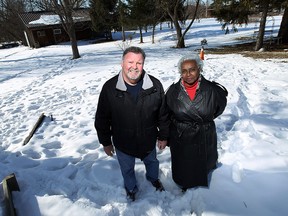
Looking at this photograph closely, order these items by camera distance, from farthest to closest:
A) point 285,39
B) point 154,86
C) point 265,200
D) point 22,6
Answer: point 22,6 < point 285,39 < point 265,200 < point 154,86

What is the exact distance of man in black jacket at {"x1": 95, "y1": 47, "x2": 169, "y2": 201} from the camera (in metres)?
2.22

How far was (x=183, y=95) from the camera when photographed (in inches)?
93.2

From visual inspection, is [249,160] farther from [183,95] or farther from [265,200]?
[183,95]

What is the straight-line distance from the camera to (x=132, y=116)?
2.35 meters

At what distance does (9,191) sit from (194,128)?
2.29m

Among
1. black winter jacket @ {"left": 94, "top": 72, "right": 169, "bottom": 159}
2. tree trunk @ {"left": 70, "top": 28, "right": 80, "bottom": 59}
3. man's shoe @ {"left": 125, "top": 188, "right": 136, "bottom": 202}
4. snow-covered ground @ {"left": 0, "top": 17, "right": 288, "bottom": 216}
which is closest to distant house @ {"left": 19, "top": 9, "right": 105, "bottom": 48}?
tree trunk @ {"left": 70, "top": 28, "right": 80, "bottom": 59}

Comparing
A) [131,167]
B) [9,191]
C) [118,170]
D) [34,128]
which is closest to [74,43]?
[34,128]

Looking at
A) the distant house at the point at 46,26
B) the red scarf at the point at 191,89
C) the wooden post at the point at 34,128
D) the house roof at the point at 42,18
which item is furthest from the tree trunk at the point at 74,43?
the house roof at the point at 42,18

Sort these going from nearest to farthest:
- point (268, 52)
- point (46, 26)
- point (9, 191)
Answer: point (9, 191) → point (268, 52) → point (46, 26)

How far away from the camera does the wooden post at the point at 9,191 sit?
2389mm

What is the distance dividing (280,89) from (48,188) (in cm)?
622

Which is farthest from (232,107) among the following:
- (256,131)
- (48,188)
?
(48,188)

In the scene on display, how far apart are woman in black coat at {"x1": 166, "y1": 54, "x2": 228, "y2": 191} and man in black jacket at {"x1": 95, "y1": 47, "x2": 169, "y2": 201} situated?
14 centimetres

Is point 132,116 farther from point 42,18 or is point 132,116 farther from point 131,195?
point 42,18
